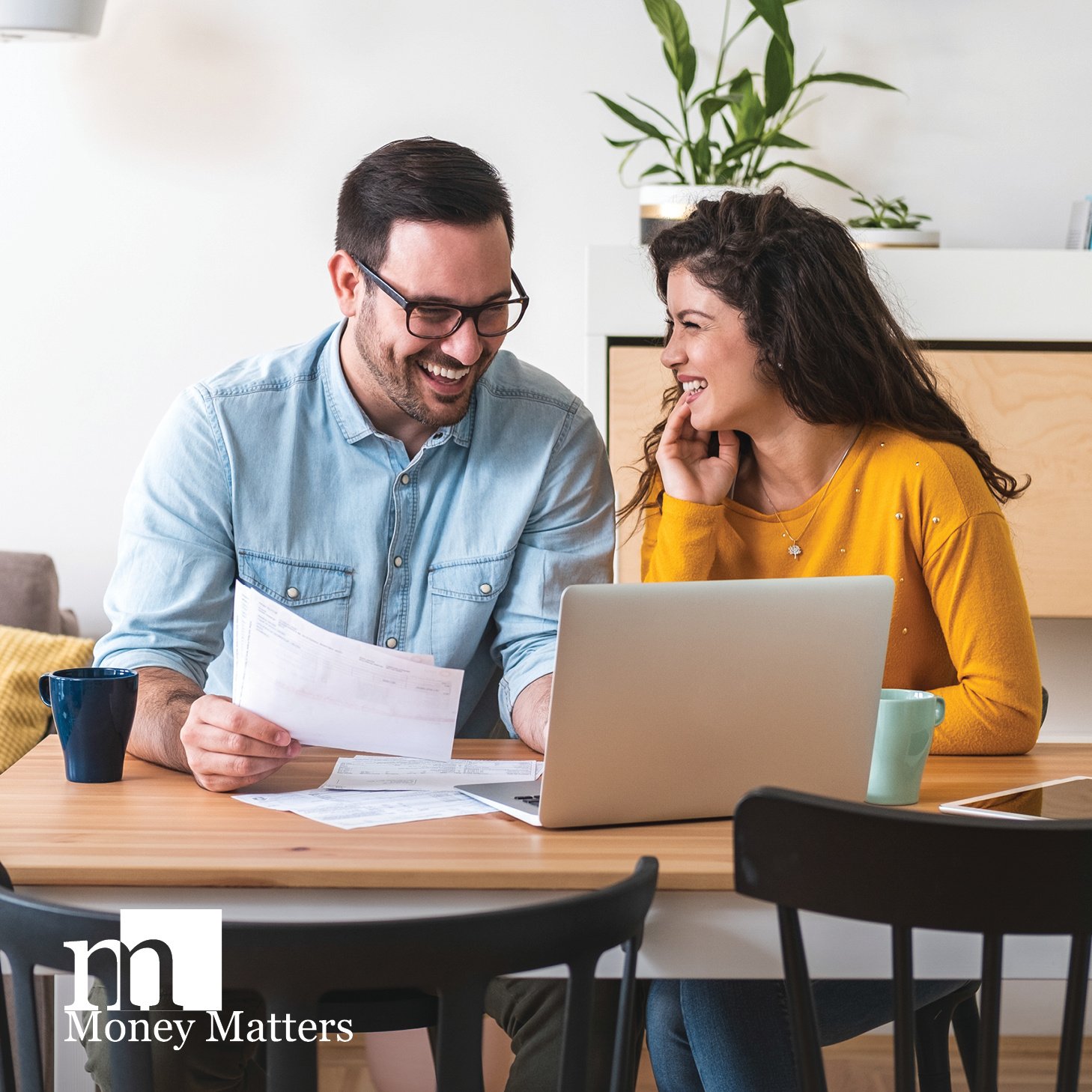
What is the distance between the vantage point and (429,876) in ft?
3.44

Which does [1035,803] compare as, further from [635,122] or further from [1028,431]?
[635,122]

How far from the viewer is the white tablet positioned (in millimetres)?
1204

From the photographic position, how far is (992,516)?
5.71ft

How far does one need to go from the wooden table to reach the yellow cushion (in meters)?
1.42

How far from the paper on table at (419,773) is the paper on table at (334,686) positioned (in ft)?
0.10

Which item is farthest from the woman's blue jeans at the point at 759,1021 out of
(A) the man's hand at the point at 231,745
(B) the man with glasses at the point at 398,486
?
(A) the man's hand at the point at 231,745

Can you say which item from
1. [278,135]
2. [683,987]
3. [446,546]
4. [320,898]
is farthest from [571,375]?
[320,898]

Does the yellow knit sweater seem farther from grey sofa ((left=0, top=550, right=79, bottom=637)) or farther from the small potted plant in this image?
grey sofa ((left=0, top=550, right=79, bottom=637))

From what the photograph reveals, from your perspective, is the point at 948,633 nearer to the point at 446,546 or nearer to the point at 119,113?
the point at 446,546

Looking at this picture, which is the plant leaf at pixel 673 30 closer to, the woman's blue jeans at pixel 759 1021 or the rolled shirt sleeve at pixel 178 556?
the rolled shirt sleeve at pixel 178 556

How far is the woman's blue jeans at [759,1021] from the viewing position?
55.1 inches

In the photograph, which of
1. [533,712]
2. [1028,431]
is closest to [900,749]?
[533,712]

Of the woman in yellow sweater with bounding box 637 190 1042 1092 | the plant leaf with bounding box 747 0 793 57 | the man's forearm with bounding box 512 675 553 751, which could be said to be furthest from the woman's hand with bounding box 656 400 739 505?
the plant leaf with bounding box 747 0 793 57

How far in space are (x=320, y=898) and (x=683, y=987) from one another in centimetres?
54
